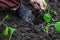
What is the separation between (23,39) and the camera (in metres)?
1.40

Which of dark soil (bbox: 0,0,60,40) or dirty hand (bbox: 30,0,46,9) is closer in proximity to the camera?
→ dark soil (bbox: 0,0,60,40)

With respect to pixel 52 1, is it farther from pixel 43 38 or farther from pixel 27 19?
pixel 43 38

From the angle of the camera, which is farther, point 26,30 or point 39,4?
point 39,4

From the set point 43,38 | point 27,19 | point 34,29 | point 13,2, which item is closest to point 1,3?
point 13,2

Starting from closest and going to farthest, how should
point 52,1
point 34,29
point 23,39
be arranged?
1. point 23,39
2. point 34,29
3. point 52,1

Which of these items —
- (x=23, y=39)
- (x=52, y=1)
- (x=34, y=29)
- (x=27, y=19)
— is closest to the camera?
(x=23, y=39)

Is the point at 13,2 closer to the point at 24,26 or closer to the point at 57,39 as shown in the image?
the point at 24,26

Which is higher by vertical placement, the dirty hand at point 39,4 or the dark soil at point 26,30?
the dirty hand at point 39,4

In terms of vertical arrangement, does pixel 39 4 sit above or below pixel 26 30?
above

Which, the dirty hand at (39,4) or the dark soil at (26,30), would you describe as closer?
the dark soil at (26,30)

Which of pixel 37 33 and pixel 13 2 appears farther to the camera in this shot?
pixel 13 2

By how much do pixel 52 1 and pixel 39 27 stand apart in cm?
55

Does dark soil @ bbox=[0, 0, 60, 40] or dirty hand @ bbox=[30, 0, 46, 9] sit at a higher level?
dirty hand @ bbox=[30, 0, 46, 9]

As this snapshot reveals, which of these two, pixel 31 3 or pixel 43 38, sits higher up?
pixel 31 3
